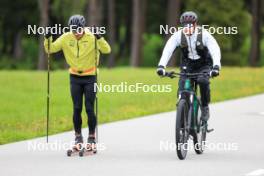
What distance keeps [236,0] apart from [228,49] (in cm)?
346

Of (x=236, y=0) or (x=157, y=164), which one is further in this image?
(x=236, y=0)

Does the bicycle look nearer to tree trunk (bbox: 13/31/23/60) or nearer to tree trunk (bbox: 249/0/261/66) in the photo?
tree trunk (bbox: 249/0/261/66)

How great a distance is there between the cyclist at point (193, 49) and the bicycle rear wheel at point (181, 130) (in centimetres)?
36

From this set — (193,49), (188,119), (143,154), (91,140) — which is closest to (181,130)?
(188,119)

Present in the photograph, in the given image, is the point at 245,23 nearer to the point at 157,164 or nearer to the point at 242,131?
the point at 242,131

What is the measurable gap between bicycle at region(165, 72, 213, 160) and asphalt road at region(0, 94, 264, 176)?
0.17 meters

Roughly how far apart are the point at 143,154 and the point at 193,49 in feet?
5.01

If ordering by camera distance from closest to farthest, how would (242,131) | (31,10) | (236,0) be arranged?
(242,131), (236,0), (31,10)

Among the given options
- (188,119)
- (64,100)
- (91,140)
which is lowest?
(64,100)

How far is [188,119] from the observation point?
12.3 metres

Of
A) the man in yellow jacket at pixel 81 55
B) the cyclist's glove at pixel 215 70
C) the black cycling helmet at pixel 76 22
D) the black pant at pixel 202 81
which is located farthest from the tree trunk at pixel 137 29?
the cyclist's glove at pixel 215 70

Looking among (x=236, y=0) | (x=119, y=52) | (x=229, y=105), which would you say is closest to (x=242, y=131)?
(x=229, y=105)

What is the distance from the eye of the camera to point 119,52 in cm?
7794

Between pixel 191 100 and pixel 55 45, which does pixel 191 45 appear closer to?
pixel 191 100
